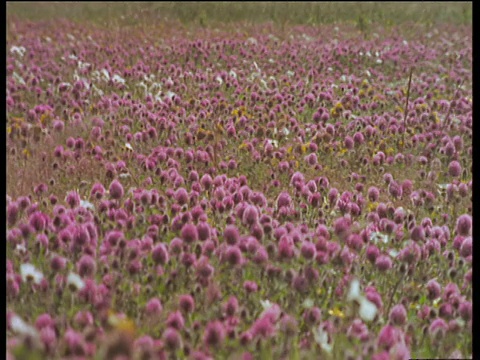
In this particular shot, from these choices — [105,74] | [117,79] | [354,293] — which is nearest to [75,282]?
[354,293]

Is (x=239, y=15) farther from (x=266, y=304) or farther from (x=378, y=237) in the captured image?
(x=266, y=304)

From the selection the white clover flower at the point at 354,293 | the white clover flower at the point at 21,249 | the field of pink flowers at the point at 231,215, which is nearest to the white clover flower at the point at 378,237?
the field of pink flowers at the point at 231,215

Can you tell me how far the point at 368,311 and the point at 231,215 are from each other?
113 centimetres

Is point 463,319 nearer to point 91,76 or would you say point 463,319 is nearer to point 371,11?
point 91,76

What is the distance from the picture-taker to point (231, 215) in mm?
3621

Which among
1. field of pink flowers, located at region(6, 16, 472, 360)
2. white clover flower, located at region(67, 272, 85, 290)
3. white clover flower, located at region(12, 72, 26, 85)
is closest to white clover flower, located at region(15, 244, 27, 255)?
field of pink flowers, located at region(6, 16, 472, 360)

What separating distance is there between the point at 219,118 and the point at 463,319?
12.4ft

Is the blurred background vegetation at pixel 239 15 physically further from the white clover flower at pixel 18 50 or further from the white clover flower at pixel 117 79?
the white clover flower at pixel 117 79

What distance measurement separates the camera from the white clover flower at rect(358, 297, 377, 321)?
8.77 feet

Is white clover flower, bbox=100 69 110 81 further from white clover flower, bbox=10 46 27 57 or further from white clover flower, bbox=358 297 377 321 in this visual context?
white clover flower, bbox=358 297 377 321

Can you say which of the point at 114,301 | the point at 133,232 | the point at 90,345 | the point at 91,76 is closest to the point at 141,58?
the point at 91,76

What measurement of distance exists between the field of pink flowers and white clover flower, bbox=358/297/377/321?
1 cm

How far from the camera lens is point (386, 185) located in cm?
475

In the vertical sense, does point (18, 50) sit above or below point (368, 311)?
above
